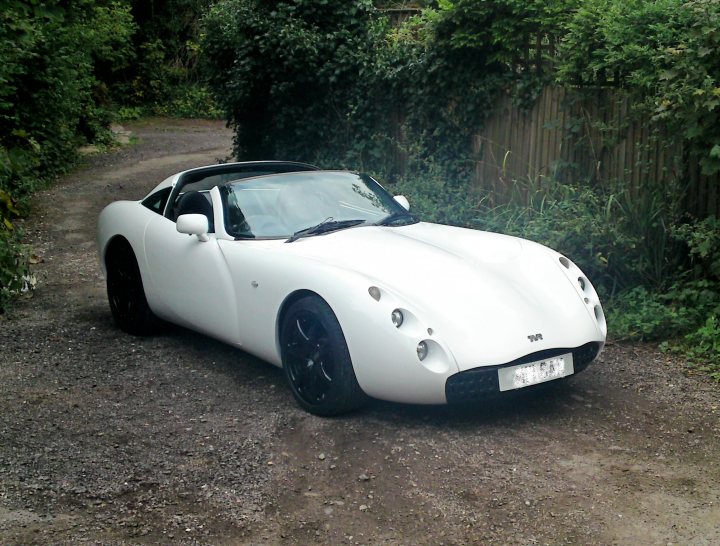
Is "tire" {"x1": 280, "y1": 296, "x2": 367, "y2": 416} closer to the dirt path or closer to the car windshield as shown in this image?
the dirt path

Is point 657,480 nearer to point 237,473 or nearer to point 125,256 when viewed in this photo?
point 237,473

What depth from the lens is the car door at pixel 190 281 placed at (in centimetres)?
637

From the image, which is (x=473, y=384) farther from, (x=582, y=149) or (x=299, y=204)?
(x=582, y=149)

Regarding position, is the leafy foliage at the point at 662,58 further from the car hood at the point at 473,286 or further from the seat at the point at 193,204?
the seat at the point at 193,204

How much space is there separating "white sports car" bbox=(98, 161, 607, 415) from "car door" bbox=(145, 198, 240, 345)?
13mm

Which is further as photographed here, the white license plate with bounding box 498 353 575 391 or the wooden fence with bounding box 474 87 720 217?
the wooden fence with bounding box 474 87 720 217

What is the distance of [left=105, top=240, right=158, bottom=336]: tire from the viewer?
7512mm

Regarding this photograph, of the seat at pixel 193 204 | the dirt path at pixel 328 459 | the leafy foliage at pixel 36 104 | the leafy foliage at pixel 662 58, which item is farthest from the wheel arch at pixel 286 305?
the leafy foliage at pixel 36 104

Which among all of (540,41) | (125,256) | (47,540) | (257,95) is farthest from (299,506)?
(257,95)

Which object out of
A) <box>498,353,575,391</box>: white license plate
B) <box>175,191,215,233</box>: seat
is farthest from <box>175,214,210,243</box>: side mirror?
<box>498,353,575,391</box>: white license plate

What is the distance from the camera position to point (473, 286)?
5.53 metres

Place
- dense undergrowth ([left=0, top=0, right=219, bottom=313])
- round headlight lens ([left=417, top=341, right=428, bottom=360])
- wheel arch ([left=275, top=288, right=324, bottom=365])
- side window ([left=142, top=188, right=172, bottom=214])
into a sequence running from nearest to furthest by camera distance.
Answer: round headlight lens ([left=417, top=341, right=428, bottom=360]), wheel arch ([left=275, top=288, right=324, bottom=365]), side window ([left=142, top=188, right=172, bottom=214]), dense undergrowth ([left=0, top=0, right=219, bottom=313])

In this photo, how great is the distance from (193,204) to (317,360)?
7.40ft

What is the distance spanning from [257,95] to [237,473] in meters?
10.4
